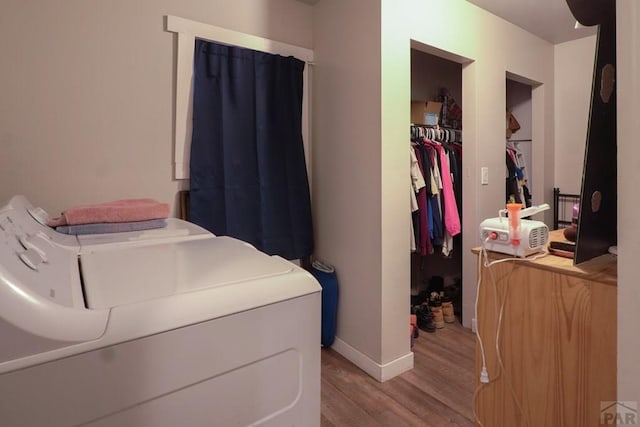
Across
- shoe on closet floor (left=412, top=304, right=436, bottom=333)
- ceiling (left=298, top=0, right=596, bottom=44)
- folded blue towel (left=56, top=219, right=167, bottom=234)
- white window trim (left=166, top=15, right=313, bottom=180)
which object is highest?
ceiling (left=298, top=0, right=596, bottom=44)

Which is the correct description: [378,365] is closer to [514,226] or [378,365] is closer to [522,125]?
[514,226]

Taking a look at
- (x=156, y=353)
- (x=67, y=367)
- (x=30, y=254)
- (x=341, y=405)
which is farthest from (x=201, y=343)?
(x=341, y=405)

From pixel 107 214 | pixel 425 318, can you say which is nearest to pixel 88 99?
pixel 107 214

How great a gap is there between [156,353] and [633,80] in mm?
872

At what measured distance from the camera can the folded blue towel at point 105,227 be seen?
1.13 m

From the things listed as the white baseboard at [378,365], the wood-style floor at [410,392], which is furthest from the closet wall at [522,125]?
the white baseboard at [378,365]

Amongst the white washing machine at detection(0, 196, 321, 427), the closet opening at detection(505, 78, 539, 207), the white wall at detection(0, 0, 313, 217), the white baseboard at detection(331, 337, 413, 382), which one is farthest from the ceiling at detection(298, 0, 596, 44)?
the white baseboard at detection(331, 337, 413, 382)

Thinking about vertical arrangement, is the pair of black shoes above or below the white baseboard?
above

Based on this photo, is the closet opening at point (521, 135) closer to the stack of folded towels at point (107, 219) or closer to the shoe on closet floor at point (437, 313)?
the shoe on closet floor at point (437, 313)

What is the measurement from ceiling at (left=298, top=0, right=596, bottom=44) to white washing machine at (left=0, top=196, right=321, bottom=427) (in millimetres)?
2298

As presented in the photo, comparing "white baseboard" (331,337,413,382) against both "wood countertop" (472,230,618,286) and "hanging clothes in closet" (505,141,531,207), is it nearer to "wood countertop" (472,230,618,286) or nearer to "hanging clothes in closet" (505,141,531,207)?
"wood countertop" (472,230,618,286)

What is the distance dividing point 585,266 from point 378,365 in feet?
4.42

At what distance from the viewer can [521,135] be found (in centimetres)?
344

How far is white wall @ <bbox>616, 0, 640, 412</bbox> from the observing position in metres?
0.52
